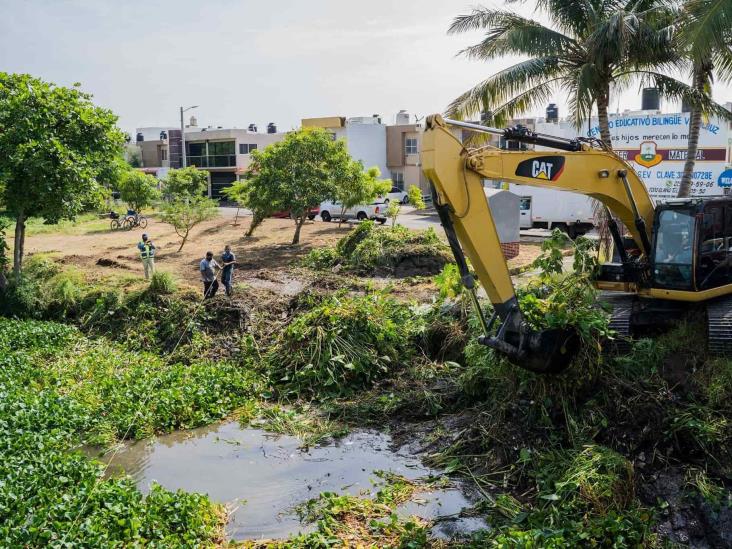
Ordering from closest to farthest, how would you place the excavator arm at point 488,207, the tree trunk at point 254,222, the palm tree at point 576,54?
1. the excavator arm at point 488,207
2. the palm tree at point 576,54
3. the tree trunk at point 254,222

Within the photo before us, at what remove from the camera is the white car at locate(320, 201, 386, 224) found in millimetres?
37625

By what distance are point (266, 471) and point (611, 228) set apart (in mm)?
6245

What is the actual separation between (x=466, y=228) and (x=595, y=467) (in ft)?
10.5

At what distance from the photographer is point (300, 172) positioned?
26.6 m

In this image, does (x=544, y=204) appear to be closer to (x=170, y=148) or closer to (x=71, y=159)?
(x=71, y=159)

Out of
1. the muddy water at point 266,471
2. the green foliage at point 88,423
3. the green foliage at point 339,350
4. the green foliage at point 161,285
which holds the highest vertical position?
the green foliage at point 161,285

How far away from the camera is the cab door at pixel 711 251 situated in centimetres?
1030

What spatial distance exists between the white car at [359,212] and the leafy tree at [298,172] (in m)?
9.58

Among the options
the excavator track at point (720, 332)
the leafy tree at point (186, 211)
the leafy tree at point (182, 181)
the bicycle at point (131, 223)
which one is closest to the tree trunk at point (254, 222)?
the leafy tree at point (186, 211)

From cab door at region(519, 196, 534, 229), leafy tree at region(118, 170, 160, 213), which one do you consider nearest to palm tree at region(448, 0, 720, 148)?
cab door at region(519, 196, 534, 229)

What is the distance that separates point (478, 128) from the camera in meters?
9.34

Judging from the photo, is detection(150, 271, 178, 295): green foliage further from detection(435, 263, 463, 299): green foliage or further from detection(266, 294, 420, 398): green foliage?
detection(435, 263, 463, 299): green foliage

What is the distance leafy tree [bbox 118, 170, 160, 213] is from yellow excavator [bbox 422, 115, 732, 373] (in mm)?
30057

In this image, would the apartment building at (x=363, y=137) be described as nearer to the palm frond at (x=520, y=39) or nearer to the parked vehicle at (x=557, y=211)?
the parked vehicle at (x=557, y=211)
